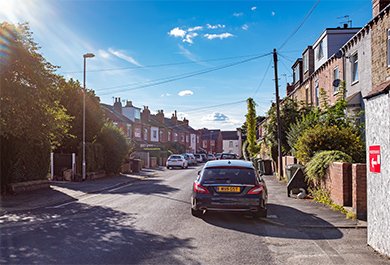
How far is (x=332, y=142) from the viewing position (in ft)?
43.3

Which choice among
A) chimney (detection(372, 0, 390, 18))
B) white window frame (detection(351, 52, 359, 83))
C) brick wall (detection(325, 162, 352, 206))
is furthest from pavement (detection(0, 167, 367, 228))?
chimney (detection(372, 0, 390, 18))

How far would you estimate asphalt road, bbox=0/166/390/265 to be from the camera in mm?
5500

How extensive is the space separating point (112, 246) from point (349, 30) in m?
22.7

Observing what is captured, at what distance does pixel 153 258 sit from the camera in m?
5.46

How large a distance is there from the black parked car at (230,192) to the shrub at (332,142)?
5.35 meters

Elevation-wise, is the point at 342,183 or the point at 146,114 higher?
the point at 146,114

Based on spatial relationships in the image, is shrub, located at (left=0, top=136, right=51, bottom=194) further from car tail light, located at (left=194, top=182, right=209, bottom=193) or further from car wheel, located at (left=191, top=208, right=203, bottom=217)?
car tail light, located at (left=194, top=182, right=209, bottom=193)

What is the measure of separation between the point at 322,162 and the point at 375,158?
5730 mm

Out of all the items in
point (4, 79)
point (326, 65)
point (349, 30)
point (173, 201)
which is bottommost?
point (173, 201)

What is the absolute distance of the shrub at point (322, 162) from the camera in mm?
11094

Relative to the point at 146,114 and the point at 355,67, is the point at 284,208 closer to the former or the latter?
the point at 355,67

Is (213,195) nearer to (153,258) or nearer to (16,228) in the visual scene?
(153,258)

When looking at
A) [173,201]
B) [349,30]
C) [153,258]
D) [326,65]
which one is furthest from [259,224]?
[349,30]

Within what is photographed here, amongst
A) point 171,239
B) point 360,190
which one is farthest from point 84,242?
point 360,190
